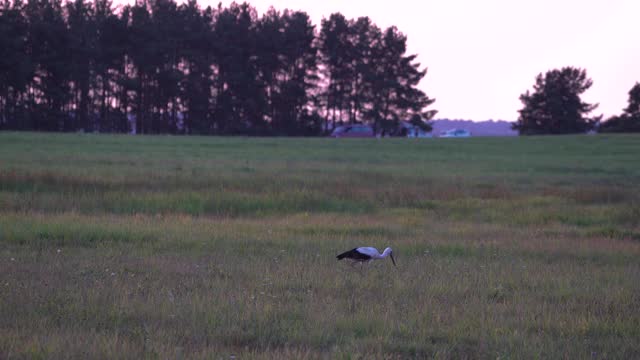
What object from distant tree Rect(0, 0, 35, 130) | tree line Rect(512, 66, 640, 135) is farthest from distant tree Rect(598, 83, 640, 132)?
distant tree Rect(0, 0, 35, 130)

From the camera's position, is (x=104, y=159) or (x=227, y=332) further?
(x=104, y=159)

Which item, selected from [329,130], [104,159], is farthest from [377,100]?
[104,159]

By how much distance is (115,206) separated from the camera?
66.5ft

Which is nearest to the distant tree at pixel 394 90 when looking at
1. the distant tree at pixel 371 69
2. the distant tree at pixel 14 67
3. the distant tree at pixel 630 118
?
the distant tree at pixel 371 69

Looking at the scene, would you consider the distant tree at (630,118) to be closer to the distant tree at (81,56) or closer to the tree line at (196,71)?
the tree line at (196,71)

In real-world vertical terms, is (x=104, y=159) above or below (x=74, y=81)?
below

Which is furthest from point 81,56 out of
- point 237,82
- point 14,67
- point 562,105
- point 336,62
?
point 562,105

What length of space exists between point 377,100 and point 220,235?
2919 inches

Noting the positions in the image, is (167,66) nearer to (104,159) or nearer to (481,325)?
(104,159)

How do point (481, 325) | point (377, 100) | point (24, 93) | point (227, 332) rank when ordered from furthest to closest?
point (377, 100) → point (24, 93) → point (481, 325) → point (227, 332)

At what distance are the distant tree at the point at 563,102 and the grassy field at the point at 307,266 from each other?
243ft

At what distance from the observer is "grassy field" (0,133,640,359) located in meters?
7.66

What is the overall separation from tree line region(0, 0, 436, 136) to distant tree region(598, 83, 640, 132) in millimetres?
25015

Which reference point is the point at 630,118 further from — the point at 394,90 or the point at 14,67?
the point at 14,67
